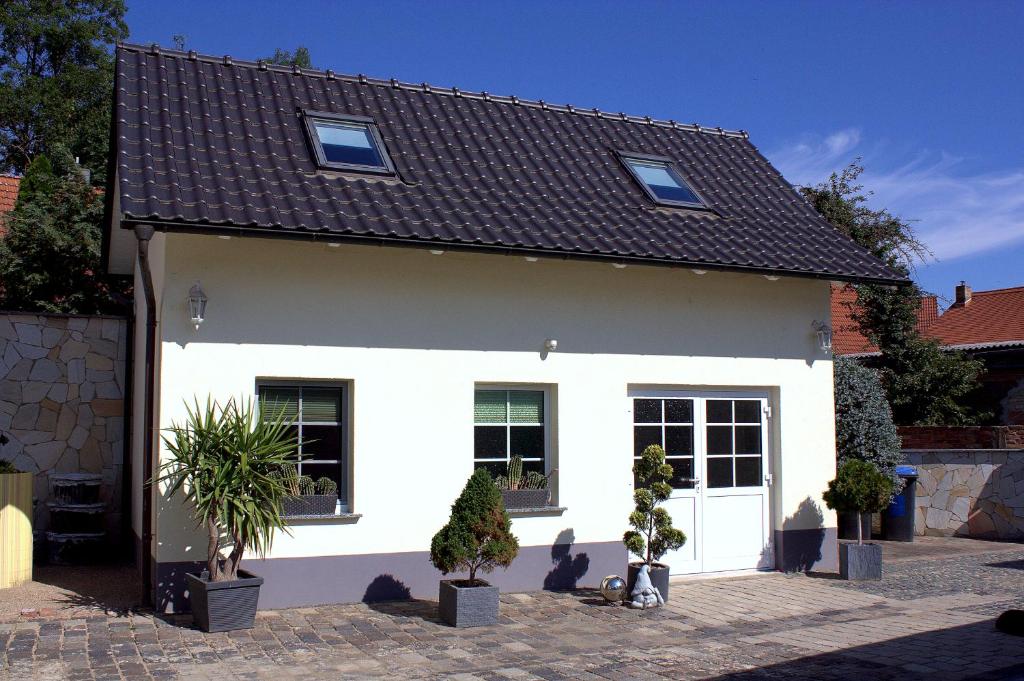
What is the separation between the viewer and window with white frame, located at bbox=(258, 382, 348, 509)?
9.58 m

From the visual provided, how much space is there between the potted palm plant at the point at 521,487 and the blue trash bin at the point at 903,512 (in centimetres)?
732

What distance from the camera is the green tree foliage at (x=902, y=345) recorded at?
20250 millimetres

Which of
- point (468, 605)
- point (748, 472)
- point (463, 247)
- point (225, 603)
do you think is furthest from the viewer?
point (748, 472)

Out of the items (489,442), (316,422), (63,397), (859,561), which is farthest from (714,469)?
(63,397)

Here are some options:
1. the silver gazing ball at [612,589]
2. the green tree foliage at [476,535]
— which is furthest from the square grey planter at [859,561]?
the green tree foliage at [476,535]

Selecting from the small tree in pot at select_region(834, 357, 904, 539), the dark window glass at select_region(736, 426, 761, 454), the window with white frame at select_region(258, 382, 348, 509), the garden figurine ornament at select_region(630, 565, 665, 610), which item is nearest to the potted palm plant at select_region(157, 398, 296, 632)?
the window with white frame at select_region(258, 382, 348, 509)

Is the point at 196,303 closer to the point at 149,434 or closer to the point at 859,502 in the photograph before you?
the point at 149,434

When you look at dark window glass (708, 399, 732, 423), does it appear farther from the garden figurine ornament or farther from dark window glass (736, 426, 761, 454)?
the garden figurine ornament

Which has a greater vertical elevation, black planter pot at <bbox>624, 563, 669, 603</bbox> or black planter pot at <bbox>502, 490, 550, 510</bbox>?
black planter pot at <bbox>502, 490, 550, 510</bbox>

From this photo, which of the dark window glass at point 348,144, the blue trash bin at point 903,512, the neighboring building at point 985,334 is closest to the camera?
the dark window glass at point 348,144

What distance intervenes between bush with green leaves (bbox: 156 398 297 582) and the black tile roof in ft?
5.76

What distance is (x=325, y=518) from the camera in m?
9.41

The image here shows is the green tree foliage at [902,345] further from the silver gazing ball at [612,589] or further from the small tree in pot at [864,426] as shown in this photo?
the silver gazing ball at [612,589]

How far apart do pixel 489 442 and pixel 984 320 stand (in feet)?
78.4
